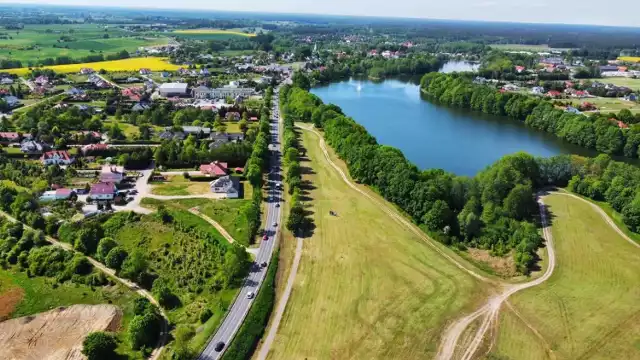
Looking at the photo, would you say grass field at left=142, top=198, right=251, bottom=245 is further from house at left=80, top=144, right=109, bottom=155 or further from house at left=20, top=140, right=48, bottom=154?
house at left=20, top=140, right=48, bottom=154

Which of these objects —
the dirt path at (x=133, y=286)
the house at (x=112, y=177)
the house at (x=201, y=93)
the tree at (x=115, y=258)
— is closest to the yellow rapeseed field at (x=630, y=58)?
the house at (x=201, y=93)

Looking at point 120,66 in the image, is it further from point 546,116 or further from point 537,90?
point 537,90

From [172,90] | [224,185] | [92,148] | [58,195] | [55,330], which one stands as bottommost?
[55,330]

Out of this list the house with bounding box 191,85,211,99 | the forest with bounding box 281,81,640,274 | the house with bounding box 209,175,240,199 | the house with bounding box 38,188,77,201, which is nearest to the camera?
the forest with bounding box 281,81,640,274

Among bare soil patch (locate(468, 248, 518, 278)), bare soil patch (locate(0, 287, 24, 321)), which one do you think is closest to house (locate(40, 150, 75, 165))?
bare soil patch (locate(0, 287, 24, 321))

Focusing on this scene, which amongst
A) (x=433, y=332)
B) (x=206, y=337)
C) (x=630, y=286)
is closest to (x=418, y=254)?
(x=433, y=332)

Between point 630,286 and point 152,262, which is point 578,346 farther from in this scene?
point 152,262

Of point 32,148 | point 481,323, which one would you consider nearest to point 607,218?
point 481,323

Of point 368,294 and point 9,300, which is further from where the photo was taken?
point 368,294
